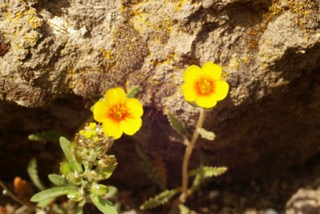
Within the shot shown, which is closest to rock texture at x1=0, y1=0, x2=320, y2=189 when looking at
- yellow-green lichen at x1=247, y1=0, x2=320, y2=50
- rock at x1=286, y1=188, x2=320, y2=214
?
yellow-green lichen at x1=247, y1=0, x2=320, y2=50

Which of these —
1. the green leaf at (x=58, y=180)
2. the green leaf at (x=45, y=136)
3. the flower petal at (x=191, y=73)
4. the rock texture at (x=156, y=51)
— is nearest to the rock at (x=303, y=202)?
the rock texture at (x=156, y=51)

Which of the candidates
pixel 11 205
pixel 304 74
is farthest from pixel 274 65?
pixel 11 205

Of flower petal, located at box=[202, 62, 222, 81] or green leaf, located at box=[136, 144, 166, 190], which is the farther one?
green leaf, located at box=[136, 144, 166, 190]

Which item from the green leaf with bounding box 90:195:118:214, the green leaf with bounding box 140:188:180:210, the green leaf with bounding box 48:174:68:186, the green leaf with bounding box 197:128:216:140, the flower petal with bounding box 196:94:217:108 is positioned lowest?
the green leaf with bounding box 90:195:118:214

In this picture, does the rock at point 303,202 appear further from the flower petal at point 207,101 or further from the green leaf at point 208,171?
the flower petal at point 207,101

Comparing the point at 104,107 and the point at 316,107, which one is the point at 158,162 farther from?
the point at 316,107

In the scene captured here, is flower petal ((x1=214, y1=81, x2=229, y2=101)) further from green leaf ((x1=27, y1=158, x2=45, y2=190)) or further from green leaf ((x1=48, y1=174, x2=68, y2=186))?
green leaf ((x1=27, y1=158, x2=45, y2=190))
